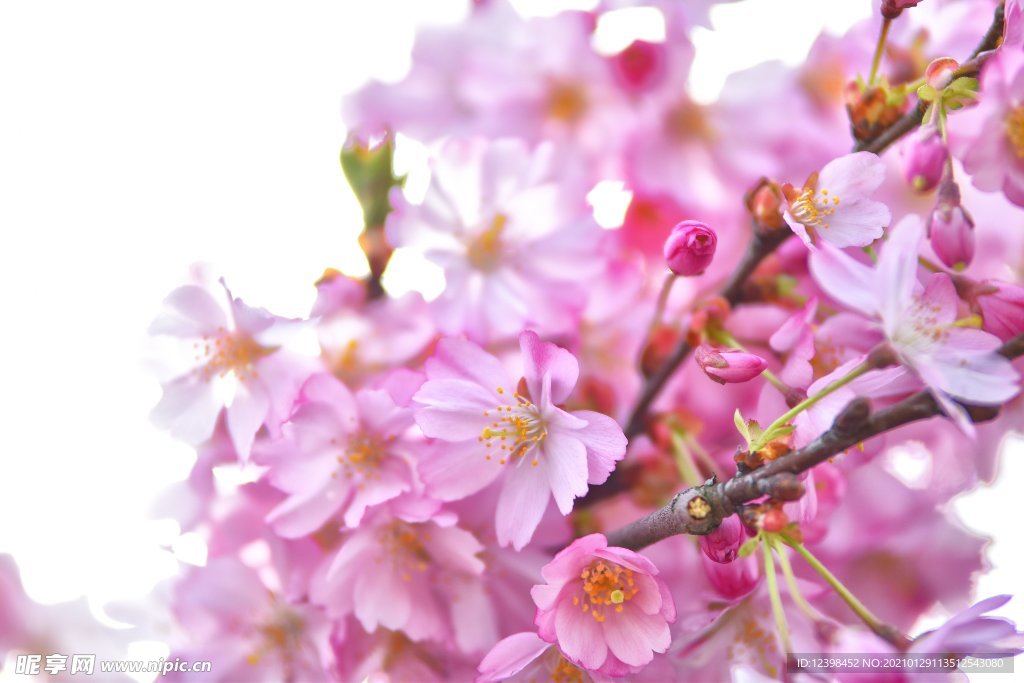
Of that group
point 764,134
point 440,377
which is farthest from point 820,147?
point 440,377

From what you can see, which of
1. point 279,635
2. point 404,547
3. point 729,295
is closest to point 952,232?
point 729,295

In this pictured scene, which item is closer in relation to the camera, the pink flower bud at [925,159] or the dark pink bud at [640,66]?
the pink flower bud at [925,159]

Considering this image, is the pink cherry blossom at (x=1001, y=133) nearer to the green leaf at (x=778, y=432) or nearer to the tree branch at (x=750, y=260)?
the tree branch at (x=750, y=260)

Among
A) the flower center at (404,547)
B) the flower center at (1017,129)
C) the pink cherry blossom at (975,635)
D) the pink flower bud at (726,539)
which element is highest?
the flower center at (1017,129)

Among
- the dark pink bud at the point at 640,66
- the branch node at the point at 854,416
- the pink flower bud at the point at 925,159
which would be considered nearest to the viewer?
the branch node at the point at 854,416

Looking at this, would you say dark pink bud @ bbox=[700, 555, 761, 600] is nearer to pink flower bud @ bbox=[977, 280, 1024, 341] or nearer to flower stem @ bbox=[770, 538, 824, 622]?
flower stem @ bbox=[770, 538, 824, 622]

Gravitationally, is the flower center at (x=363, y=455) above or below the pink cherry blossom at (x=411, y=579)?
above

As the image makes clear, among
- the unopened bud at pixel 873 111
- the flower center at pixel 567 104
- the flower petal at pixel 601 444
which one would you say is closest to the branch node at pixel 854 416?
the flower petal at pixel 601 444

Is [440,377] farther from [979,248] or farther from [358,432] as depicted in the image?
[979,248]
